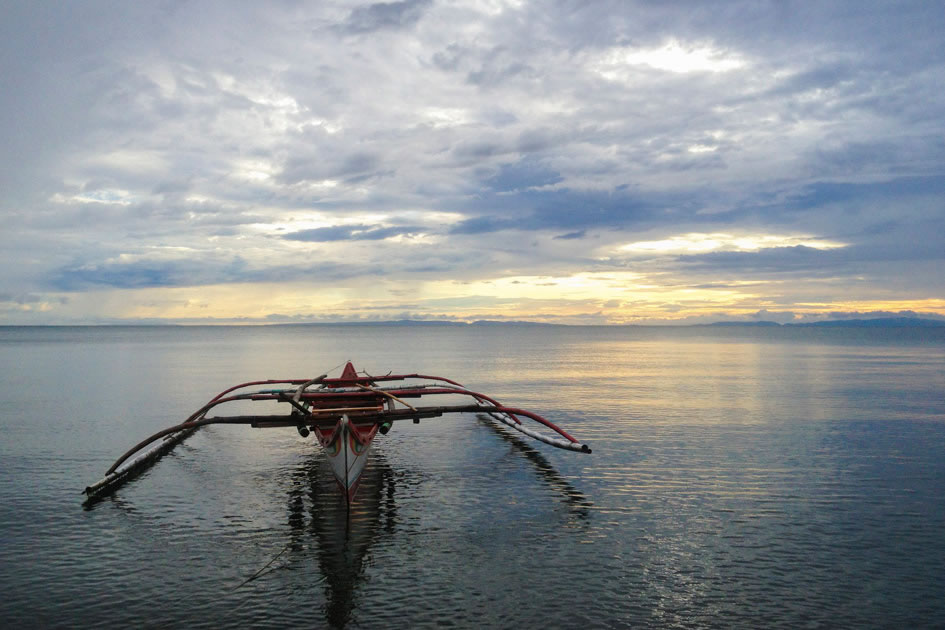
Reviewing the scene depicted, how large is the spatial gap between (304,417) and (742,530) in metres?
11.9

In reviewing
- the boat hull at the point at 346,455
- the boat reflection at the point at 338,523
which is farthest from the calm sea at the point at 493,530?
the boat hull at the point at 346,455

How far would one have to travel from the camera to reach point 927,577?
12.1 metres

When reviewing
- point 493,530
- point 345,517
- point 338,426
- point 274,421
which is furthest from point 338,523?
point 274,421

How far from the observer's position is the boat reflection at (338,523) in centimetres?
1173

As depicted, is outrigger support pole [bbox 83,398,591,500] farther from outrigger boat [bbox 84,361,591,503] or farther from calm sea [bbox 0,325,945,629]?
calm sea [bbox 0,325,945,629]

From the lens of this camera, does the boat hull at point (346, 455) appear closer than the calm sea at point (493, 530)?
No

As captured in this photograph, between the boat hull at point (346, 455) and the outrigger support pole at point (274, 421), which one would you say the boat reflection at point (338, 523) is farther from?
the outrigger support pole at point (274, 421)

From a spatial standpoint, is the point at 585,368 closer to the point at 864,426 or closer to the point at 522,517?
the point at 864,426

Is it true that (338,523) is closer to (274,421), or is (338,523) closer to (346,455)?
(346,455)

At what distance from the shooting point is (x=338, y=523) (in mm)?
15305

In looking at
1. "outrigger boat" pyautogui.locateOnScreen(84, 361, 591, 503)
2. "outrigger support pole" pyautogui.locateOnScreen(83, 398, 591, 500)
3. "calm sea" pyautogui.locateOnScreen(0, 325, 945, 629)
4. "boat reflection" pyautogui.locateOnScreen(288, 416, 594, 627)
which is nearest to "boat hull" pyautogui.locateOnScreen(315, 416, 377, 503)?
"outrigger boat" pyautogui.locateOnScreen(84, 361, 591, 503)

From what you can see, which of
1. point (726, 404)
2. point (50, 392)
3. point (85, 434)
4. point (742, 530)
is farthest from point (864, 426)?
point (50, 392)

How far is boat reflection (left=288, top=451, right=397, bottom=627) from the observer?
11.7 metres

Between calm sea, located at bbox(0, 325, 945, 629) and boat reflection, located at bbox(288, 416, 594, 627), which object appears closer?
calm sea, located at bbox(0, 325, 945, 629)
